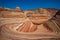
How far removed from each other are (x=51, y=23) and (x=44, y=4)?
687 mm

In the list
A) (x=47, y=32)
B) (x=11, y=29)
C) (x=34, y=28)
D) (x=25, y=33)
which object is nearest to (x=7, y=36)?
(x=11, y=29)

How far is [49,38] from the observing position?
418 cm

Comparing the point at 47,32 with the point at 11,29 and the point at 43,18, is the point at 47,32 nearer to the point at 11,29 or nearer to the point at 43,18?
the point at 43,18

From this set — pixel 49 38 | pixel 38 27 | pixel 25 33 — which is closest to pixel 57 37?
pixel 49 38

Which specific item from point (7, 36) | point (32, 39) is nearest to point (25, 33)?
point (32, 39)

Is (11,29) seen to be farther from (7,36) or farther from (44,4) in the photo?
(44,4)

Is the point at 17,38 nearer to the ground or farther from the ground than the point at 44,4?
nearer to the ground

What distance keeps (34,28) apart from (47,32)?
45 cm

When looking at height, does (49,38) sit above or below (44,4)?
below

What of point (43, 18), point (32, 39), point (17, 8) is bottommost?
point (32, 39)

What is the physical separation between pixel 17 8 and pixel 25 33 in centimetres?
87

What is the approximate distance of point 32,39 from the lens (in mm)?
4102

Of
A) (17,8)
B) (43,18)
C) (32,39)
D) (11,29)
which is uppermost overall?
(17,8)

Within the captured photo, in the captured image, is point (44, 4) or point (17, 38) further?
point (44, 4)
